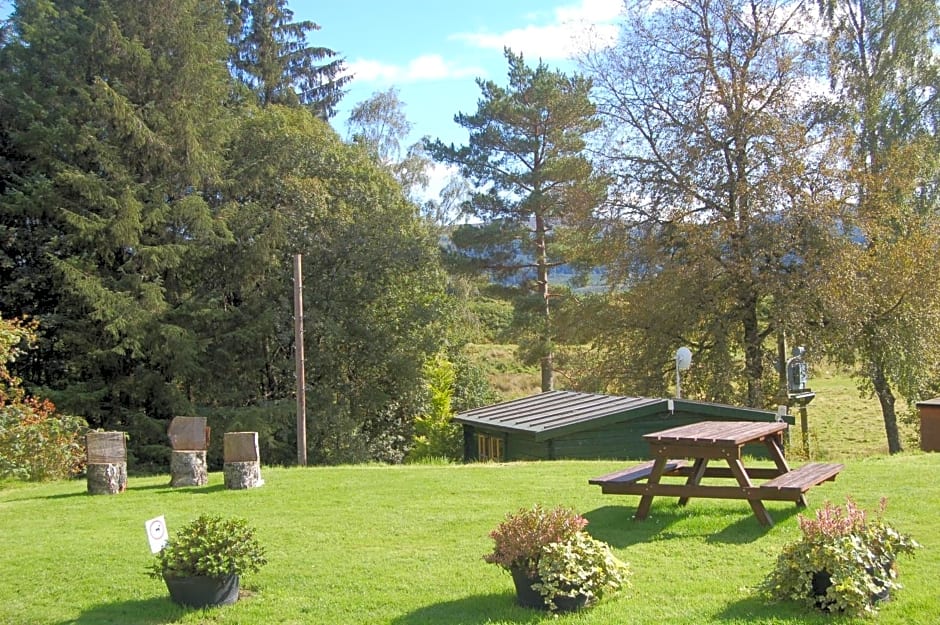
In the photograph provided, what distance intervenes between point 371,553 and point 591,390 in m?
15.4

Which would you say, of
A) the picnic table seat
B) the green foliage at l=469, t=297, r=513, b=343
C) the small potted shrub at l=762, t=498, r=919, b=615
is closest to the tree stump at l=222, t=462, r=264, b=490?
the picnic table seat

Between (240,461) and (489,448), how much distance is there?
7.17 m

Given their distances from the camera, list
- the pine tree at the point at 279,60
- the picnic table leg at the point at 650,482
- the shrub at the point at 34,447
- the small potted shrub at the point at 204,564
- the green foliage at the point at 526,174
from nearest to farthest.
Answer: the small potted shrub at the point at 204,564
the picnic table leg at the point at 650,482
the shrub at the point at 34,447
the green foliage at the point at 526,174
the pine tree at the point at 279,60

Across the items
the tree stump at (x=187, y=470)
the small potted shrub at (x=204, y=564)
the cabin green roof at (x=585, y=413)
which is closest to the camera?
the small potted shrub at (x=204, y=564)

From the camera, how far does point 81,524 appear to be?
9.67 meters

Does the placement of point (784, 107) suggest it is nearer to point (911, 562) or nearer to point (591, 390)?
point (591, 390)

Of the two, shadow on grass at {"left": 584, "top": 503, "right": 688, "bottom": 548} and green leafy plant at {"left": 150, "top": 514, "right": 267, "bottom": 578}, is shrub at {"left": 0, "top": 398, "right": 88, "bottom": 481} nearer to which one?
green leafy plant at {"left": 150, "top": 514, "right": 267, "bottom": 578}

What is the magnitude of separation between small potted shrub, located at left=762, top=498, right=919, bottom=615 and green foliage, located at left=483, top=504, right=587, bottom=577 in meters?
1.33

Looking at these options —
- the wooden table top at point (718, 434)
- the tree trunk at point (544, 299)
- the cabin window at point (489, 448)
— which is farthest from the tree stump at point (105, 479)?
the tree trunk at point (544, 299)

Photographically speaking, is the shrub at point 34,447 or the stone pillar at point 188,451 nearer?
the stone pillar at point 188,451

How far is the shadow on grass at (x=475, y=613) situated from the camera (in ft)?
18.1

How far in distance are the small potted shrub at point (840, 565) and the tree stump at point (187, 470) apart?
A: 885cm

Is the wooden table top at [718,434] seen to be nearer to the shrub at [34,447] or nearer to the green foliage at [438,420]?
the shrub at [34,447]

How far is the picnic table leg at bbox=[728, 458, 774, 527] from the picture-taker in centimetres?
698
